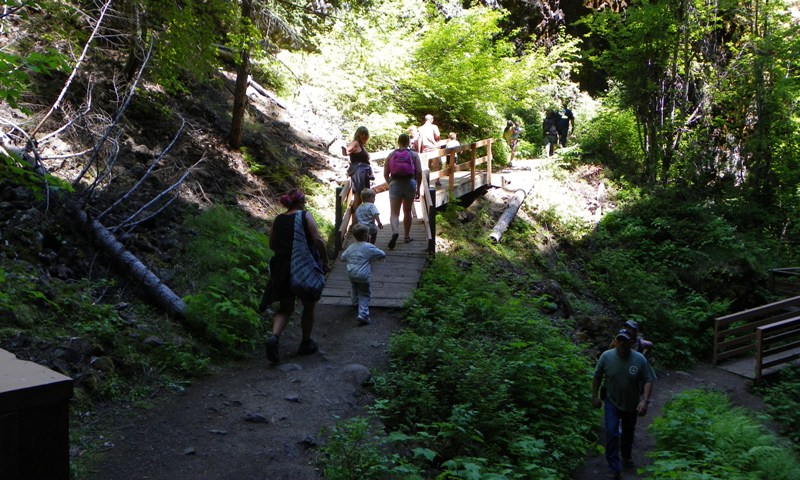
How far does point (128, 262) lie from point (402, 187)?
15.7ft

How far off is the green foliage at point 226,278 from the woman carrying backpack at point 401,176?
7.51 feet

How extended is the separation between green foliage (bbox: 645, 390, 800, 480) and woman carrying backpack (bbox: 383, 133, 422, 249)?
5.15 metres

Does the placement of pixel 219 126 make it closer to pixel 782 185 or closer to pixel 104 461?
pixel 104 461

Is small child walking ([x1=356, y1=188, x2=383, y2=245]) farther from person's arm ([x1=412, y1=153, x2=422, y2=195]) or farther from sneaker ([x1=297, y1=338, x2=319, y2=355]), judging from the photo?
sneaker ([x1=297, y1=338, x2=319, y2=355])

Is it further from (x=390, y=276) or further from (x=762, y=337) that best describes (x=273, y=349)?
(x=762, y=337)

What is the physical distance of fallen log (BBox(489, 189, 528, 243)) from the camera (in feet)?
Answer: 49.1

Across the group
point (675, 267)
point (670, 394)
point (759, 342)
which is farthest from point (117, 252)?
point (675, 267)

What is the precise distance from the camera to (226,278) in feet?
27.3

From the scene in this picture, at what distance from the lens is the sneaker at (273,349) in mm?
7039

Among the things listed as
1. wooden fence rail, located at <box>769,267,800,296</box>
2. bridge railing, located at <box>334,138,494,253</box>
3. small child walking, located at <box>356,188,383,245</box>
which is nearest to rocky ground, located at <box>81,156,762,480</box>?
small child walking, located at <box>356,188,383,245</box>

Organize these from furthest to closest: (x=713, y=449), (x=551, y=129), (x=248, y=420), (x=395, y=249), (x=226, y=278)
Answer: (x=551, y=129) < (x=395, y=249) < (x=226, y=278) < (x=713, y=449) < (x=248, y=420)

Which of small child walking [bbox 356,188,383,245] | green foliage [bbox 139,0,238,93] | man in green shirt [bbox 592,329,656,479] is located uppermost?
green foliage [bbox 139,0,238,93]

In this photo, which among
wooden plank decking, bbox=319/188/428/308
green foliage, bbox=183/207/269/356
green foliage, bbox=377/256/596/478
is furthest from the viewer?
wooden plank decking, bbox=319/188/428/308

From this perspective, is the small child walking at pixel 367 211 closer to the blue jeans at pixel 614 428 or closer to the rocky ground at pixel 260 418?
the rocky ground at pixel 260 418
